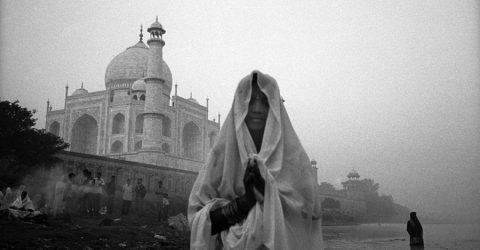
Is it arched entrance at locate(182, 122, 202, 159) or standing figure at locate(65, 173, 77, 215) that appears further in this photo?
arched entrance at locate(182, 122, 202, 159)

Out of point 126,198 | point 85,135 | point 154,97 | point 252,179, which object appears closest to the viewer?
point 252,179

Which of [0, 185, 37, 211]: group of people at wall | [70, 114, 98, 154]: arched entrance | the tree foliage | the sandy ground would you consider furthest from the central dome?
the sandy ground

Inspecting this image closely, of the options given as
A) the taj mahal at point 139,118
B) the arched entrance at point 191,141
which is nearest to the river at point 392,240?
the taj mahal at point 139,118

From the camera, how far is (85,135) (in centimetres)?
3766

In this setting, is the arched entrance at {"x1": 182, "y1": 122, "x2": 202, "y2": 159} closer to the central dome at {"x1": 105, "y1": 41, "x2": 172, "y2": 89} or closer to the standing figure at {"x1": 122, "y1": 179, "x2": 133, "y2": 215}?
the central dome at {"x1": 105, "y1": 41, "x2": 172, "y2": 89}

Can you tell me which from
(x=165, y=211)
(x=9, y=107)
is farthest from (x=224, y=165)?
(x=9, y=107)

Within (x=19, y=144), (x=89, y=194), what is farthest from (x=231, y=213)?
(x=19, y=144)

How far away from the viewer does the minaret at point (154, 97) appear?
27156 millimetres

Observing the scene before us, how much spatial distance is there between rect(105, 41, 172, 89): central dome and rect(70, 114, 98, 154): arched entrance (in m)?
3.80

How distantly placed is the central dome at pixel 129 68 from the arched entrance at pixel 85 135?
380 centimetres

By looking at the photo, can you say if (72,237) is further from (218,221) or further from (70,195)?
(218,221)

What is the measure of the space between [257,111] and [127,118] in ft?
109

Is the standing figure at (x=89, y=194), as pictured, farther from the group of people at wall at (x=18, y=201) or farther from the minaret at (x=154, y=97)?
the minaret at (x=154, y=97)

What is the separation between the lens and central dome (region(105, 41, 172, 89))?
123 ft
